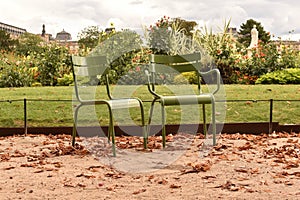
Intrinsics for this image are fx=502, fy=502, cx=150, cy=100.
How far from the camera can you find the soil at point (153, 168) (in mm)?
3084

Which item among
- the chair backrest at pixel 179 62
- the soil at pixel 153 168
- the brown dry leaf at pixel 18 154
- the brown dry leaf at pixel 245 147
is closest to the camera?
the soil at pixel 153 168

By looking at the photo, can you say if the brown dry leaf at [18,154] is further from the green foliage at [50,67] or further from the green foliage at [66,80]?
the green foliage at [50,67]

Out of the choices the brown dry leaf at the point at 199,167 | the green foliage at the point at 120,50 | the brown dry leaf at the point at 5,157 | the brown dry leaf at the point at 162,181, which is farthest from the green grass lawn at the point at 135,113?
the green foliage at the point at 120,50

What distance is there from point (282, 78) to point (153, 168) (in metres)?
6.59

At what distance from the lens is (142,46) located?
11.1 meters

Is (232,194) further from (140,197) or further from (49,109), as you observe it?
(49,109)

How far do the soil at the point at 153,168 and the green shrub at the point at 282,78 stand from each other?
4723mm

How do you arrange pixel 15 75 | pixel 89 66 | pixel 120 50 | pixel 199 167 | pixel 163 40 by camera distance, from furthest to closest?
pixel 163 40
pixel 120 50
pixel 15 75
pixel 89 66
pixel 199 167

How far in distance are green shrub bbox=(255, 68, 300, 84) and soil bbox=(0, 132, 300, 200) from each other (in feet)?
15.5

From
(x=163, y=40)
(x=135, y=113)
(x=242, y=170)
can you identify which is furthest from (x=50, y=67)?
(x=242, y=170)

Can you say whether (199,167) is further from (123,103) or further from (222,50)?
(222,50)

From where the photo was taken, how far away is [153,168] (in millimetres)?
3746

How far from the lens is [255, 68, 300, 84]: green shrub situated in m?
9.71

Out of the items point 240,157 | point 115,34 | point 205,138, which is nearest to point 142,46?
point 115,34
